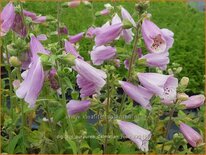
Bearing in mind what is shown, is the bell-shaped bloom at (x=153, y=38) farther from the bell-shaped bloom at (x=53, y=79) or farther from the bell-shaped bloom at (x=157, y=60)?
the bell-shaped bloom at (x=53, y=79)

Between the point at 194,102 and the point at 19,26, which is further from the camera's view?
the point at 194,102

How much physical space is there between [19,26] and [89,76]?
0.37m

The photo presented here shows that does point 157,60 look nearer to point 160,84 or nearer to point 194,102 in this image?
point 160,84

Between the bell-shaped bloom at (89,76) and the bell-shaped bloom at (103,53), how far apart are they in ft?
0.32

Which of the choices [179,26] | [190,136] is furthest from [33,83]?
[179,26]

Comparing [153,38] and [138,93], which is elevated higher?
[153,38]

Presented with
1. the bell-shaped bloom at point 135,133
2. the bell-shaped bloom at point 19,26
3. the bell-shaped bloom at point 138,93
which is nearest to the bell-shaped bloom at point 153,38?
the bell-shaped bloom at point 138,93

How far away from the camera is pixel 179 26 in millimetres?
4062

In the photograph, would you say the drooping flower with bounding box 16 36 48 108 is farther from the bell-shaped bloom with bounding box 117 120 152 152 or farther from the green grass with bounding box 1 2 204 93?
the green grass with bounding box 1 2 204 93

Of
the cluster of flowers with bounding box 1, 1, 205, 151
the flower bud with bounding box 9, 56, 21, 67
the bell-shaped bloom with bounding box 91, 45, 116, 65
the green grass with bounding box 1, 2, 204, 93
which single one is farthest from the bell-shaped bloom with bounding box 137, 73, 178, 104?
the green grass with bounding box 1, 2, 204, 93

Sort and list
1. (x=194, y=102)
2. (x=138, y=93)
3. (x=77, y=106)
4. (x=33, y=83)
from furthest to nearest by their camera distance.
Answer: (x=194, y=102) → (x=77, y=106) → (x=138, y=93) → (x=33, y=83)

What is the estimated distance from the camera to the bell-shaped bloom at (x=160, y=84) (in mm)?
1256

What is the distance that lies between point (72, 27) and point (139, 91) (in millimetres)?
2564

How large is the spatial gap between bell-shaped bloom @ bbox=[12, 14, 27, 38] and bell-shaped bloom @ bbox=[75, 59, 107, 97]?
Result: 0.81 feet
